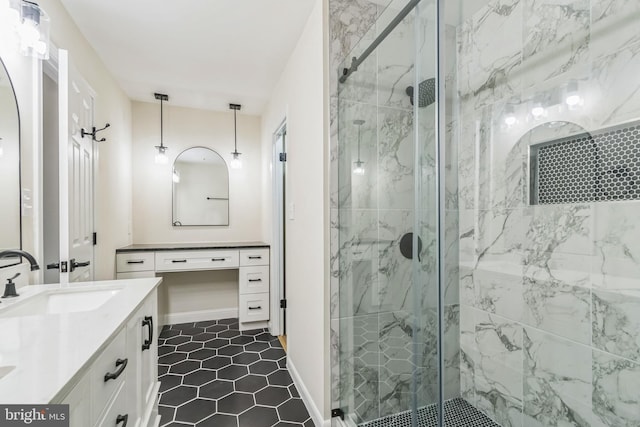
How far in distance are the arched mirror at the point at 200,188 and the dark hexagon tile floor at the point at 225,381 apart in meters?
1.27

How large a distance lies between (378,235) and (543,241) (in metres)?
0.85

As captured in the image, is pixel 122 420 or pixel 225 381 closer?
pixel 122 420

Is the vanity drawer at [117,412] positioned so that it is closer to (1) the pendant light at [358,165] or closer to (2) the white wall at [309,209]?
(2) the white wall at [309,209]

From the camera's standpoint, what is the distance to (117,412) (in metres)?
1.01

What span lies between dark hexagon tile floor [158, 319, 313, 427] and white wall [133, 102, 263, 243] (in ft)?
3.64

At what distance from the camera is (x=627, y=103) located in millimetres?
1183

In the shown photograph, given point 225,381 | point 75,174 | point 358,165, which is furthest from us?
point 225,381

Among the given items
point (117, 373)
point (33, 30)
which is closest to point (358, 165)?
point (117, 373)

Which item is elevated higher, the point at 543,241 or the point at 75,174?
the point at 75,174

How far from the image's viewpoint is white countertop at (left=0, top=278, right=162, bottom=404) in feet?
1.98

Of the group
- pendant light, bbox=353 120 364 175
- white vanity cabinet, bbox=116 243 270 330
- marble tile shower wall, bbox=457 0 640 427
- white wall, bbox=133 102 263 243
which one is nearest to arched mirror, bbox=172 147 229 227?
white wall, bbox=133 102 263 243

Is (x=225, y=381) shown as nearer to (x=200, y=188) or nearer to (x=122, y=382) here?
(x=122, y=382)

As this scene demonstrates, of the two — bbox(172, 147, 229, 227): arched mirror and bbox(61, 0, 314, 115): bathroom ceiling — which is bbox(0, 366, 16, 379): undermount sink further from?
bbox(172, 147, 229, 227): arched mirror

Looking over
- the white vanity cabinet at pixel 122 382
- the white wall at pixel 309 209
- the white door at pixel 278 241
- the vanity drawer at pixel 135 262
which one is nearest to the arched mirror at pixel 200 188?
the vanity drawer at pixel 135 262
